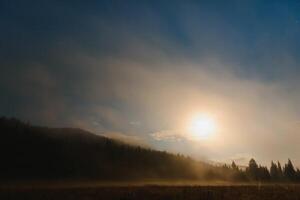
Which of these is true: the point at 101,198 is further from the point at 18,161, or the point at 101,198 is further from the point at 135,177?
the point at 135,177

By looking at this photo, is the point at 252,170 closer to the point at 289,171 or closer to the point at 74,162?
the point at 289,171

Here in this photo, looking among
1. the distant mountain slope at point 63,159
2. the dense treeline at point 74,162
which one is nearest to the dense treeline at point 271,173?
the dense treeline at point 74,162

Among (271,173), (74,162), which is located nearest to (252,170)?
(271,173)

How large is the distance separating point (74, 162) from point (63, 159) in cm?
567

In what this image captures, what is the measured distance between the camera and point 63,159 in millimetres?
162500

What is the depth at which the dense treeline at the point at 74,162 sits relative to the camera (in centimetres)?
14350

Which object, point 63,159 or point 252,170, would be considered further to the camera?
point 252,170

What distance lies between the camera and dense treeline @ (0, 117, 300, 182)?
14350cm

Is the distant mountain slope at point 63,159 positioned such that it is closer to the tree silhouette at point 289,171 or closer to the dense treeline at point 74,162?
the dense treeline at point 74,162

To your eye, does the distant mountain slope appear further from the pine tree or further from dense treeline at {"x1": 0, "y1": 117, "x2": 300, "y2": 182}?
the pine tree

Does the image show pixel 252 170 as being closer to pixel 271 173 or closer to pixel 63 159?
pixel 271 173

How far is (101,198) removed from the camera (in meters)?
43.9

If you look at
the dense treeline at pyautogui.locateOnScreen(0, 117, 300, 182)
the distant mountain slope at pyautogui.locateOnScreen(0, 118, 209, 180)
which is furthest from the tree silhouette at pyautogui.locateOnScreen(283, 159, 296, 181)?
the distant mountain slope at pyautogui.locateOnScreen(0, 118, 209, 180)

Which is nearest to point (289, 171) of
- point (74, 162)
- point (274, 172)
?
point (274, 172)
